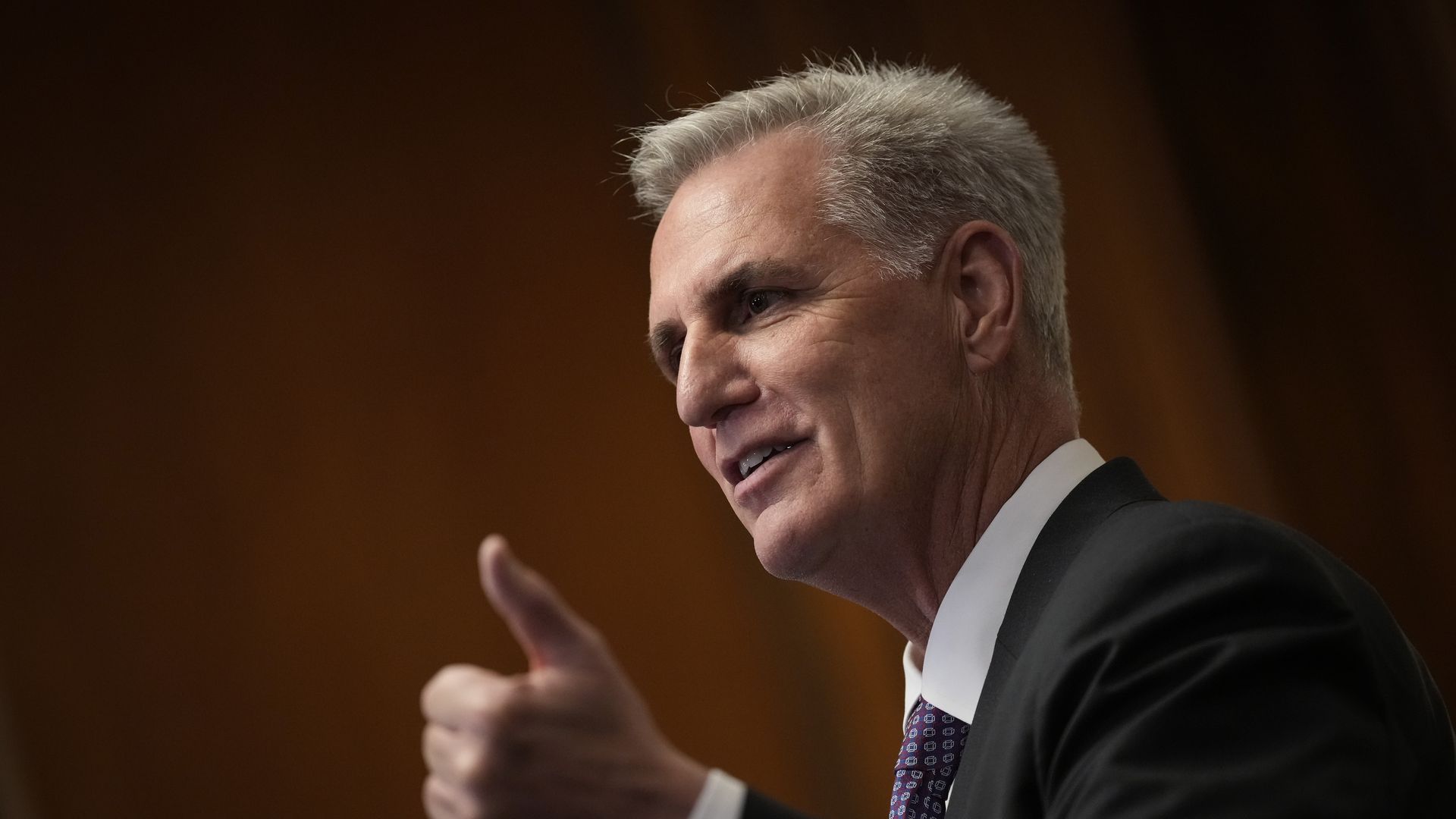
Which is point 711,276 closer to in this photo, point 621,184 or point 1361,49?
point 621,184

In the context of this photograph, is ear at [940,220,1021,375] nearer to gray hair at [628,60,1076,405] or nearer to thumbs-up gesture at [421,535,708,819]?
gray hair at [628,60,1076,405]

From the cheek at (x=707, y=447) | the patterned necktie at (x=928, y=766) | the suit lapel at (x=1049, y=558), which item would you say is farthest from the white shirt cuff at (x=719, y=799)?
the cheek at (x=707, y=447)

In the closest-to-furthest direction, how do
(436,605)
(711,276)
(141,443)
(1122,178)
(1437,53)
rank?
(711,276)
(141,443)
(436,605)
(1437,53)
(1122,178)

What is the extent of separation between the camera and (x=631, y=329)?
9.98 ft

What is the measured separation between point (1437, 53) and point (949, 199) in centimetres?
203

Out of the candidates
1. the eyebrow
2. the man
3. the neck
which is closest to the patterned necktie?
the man

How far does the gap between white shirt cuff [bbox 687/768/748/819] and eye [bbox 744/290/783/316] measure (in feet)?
2.38

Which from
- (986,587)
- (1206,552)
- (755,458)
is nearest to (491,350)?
(755,458)

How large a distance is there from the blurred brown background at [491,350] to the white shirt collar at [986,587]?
1627mm

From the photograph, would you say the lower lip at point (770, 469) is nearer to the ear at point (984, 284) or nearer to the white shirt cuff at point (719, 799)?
the ear at point (984, 284)

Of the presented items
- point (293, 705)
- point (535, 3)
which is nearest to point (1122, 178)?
point (535, 3)

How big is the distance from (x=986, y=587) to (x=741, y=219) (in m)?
0.51

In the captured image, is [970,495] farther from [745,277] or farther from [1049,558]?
[745,277]

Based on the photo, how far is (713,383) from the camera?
1429mm
